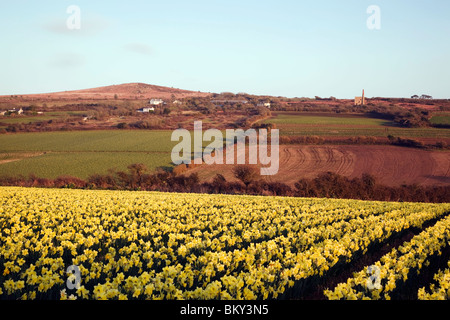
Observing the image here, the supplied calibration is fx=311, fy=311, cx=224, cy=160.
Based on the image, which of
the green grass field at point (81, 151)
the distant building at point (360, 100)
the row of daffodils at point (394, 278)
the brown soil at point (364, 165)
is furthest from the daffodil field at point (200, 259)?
the distant building at point (360, 100)

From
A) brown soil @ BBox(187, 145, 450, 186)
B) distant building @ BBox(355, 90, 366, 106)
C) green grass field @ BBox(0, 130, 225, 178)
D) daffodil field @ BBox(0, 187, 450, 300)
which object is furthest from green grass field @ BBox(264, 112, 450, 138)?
daffodil field @ BBox(0, 187, 450, 300)

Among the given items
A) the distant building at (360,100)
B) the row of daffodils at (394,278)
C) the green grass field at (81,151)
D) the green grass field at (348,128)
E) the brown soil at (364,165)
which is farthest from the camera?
the distant building at (360,100)

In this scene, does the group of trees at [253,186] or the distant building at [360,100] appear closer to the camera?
the group of trees at [253,186]

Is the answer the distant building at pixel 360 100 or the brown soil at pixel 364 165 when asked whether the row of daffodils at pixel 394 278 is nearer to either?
the brown soil at pixel 364 165

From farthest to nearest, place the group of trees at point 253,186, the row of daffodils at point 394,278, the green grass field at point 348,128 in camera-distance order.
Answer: the green grass field at point 348,128 < the group of trees at point 253,186 < the row of daffodils at point 394,278

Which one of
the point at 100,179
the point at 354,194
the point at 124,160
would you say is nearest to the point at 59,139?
the point at 124,160


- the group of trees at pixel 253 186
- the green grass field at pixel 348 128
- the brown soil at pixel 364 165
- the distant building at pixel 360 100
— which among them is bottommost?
the group of trees at pixel 253 186

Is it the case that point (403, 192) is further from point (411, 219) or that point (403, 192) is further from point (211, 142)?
point (211, 142)
